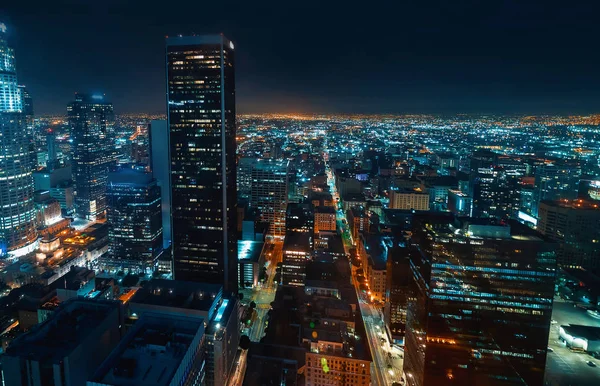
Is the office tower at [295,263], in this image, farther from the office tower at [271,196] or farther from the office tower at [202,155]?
the office tower at [271,196]

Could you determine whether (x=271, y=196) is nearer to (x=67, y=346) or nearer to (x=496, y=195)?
(x=496, y=195)

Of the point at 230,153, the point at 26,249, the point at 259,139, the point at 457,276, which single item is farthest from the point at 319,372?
the point at 259,139

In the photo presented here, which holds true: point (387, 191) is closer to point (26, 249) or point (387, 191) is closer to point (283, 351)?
point (283, 351)

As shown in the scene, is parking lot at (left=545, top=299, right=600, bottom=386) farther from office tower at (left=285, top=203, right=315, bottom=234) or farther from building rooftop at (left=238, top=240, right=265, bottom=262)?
office tower at (left=285, top=203, right=315, bottom=234)

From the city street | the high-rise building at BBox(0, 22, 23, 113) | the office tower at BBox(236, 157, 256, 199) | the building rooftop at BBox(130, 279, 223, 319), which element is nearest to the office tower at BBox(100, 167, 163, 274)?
the high-rise building at BBox(0, 22, 23, 113)

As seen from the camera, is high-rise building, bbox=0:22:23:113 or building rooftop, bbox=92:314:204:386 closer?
building rooftop, bbox=92:314:204:386

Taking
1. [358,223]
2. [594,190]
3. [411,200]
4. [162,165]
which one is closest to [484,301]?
[358,223]
